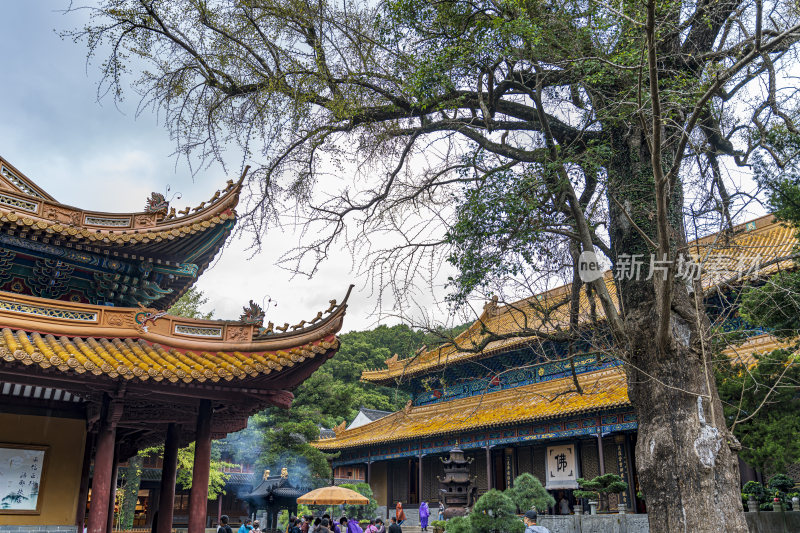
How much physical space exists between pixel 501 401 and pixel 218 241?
14.1 m

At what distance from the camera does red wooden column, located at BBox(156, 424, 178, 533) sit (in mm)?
7797

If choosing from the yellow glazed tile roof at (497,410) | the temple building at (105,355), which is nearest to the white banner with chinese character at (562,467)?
the yellow glazed tile roof at (497,410)

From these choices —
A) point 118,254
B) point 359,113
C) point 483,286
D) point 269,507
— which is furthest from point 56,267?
point 269,507

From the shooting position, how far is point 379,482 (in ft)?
86.7

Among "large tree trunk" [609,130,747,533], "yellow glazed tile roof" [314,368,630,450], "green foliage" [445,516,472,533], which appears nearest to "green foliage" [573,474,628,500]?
"yellow glazed tile roof" [314,368,630,450]

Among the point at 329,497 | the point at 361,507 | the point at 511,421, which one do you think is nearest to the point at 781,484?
the point at 511,421

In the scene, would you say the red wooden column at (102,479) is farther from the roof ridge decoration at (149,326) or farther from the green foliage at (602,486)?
the green foliage at (602,486)

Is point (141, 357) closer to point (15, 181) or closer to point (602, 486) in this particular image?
point (15, 181)

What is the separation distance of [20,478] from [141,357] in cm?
184

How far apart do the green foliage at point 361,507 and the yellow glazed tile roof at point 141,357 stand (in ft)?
50.5

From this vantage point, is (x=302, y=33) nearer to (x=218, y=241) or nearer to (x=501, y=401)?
(x=218, y=241)

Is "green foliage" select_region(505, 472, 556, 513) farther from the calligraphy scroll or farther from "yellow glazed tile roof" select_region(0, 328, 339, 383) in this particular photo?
the calligraphy scroll

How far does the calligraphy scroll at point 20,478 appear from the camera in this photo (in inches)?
259

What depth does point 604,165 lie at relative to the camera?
7402 mm
